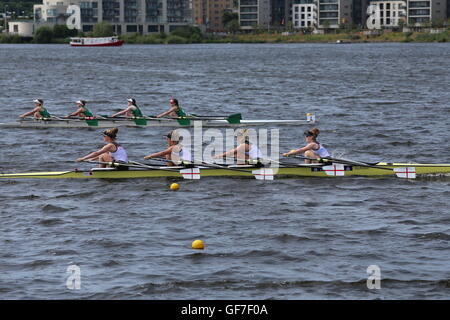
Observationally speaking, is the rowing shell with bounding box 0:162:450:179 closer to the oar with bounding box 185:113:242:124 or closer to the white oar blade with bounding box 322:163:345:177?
the white oar blade with bounding box 322:163:345:177

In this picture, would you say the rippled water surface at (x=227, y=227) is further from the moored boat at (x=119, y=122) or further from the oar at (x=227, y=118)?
the oar at (x=227, y=118)

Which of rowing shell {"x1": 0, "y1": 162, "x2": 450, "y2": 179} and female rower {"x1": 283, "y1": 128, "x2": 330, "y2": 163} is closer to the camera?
female rower {"x1": 283, "y1": 128, "x2": 330, "y2": 163}

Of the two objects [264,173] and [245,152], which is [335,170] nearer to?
[264,173]

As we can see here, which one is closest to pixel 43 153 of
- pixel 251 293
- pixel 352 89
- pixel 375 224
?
pixel 375 224

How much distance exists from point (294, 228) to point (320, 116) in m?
29.4

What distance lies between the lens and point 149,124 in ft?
145

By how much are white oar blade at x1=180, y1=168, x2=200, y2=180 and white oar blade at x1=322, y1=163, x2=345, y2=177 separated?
416 centimetres

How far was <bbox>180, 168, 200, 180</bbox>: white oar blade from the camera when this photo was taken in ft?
93.6

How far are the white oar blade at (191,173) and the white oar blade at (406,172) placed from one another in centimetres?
662

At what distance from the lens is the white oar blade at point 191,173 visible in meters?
28.5

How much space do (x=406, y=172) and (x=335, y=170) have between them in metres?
2.38

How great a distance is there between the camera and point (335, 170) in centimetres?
2877

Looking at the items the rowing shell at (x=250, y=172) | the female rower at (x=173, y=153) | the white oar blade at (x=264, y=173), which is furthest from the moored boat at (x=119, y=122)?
the white oar blade at (x=264, y=173)

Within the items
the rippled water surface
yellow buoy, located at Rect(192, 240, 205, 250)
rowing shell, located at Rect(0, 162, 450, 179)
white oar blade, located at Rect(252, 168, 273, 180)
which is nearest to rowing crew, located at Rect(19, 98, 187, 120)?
the rippled water surface
